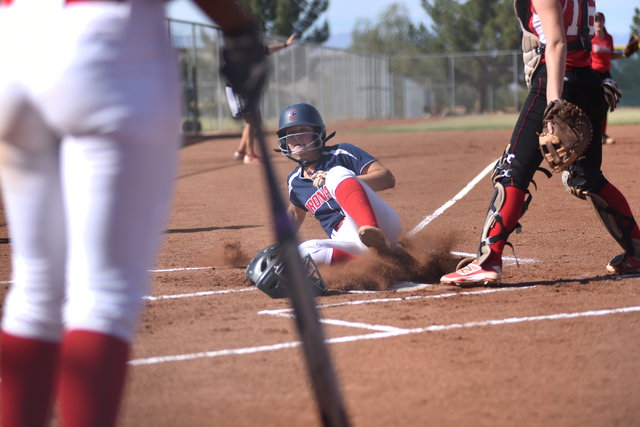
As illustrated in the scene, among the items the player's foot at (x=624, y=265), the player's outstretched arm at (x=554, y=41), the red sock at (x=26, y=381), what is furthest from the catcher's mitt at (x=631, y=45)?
the red sock at (x=26, y=381)

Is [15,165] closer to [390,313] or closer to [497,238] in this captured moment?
[390,313]

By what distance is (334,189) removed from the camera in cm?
450

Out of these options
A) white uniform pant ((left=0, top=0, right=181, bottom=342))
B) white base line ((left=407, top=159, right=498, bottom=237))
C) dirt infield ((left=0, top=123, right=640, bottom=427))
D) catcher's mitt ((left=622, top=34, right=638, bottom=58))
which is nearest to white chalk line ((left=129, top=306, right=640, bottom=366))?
dirt infield ((left=0, top=123, right=640, bottom=427))

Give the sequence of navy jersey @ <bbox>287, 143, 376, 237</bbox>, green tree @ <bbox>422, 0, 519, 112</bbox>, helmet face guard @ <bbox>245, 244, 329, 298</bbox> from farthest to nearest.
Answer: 1. green tree @ <bbox>422, 0, 519, 112</bbox>
2. navy jersey @ <bbox>287, 143, 376, 237</bbox>
3. helmet face guard @ <bbox>245, 244, 329, 298</bbox>

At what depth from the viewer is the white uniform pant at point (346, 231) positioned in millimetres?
4488

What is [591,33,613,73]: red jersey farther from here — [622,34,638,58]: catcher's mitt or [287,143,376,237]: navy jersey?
[287,143,376,237]: navy jersey

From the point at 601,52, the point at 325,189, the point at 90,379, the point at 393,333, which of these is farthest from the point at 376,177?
the point at 601,52

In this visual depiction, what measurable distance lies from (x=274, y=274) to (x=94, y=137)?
2.63 m

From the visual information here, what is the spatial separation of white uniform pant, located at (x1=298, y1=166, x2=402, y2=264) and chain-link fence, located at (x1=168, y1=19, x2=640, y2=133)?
68.4 feet

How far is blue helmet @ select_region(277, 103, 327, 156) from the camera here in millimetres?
4930

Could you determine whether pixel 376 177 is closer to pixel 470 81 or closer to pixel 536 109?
pixel 536 109

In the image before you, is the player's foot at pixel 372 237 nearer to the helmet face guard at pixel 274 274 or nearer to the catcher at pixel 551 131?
the helmet face guard at pixel 274 274

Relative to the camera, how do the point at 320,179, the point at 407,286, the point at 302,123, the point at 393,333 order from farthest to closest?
1. the point at 302,123
2. the point at 320,179
3. the point at 407,286
4. the point at 393,333

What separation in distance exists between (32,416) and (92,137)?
74 centimetres
